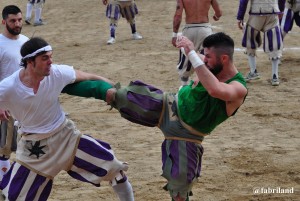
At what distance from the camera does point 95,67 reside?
14.0m

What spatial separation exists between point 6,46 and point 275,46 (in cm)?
578

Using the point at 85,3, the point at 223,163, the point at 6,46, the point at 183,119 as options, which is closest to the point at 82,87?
the point at 183,119

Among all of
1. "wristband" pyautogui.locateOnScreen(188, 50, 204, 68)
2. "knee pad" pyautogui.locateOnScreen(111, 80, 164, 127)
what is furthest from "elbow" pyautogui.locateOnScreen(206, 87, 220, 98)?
"knee pad" pyautogui.locateOnScreen(111, 80, 164, 127)

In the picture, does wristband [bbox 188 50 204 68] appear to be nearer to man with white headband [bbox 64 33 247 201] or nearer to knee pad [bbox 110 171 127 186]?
man with white headband [bbox 64 33 247 201]

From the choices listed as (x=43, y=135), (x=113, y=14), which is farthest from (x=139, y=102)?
(x=113, y=14)

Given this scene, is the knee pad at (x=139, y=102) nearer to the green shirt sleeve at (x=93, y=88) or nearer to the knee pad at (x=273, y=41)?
the green shirt sleeve at (x=93, y=88)

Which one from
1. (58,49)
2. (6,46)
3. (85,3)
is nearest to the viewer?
(6,46)

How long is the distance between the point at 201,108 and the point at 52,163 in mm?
1451

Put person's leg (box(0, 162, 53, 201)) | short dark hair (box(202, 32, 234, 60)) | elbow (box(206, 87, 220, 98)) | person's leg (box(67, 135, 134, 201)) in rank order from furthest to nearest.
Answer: person's leg (box(67, 135, 134, 201))
person's leg (box(0, 162, 53, 201))
short dark hair (box(202, 32, 234, 60))
elbow (box(206, 87, 220, 98))

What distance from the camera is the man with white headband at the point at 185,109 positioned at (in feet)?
19.0

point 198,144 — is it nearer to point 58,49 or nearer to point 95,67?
point 95,67

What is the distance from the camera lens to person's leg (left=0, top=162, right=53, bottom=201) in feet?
19.9

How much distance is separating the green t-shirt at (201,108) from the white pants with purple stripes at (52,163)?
842 mm

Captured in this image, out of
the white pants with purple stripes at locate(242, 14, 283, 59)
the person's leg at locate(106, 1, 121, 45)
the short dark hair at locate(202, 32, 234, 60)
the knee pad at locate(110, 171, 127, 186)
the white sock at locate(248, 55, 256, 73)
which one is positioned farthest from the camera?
the person's leg at locate(106, 1, 121, 45)
